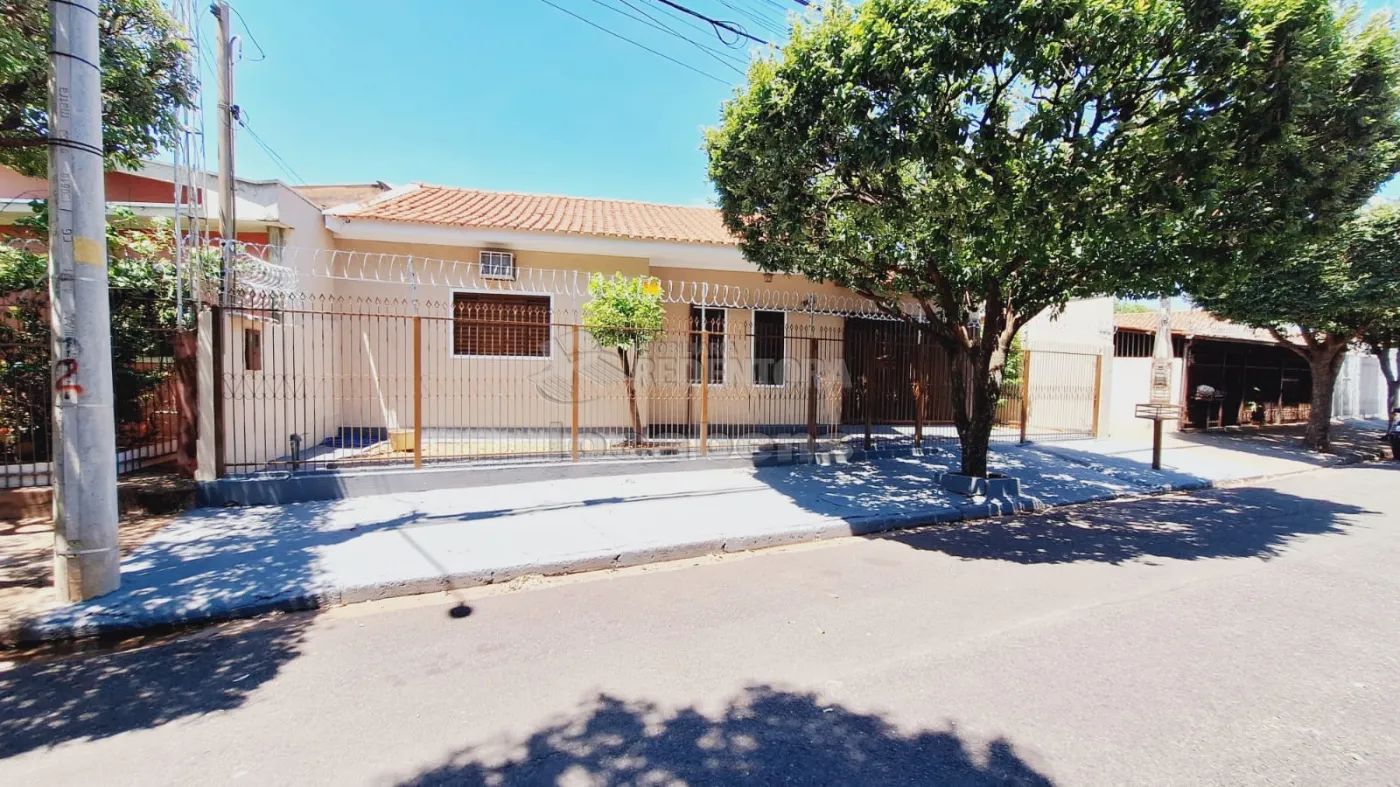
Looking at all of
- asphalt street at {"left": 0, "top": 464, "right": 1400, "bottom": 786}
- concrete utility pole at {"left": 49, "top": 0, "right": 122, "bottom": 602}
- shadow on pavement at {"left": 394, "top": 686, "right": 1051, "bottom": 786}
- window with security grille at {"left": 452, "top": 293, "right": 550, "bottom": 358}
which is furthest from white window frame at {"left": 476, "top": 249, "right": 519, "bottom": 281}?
shadow on pavement at {"left": 394, "top": 686, "right": 1051, "bottom": 786}

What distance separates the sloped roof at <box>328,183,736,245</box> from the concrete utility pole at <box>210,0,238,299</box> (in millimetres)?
1568

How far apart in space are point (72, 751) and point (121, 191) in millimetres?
10631

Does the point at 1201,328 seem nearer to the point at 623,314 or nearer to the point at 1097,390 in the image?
the point at 1097,390

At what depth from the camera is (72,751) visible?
253 centimetres

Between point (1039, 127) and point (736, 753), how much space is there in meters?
5.04

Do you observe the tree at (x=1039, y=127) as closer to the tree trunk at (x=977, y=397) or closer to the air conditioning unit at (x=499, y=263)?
the tree trunk at (x=977, y=397)

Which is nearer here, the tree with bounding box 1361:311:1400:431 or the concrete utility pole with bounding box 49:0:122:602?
the concrete utility pole with bounding box 49:0:122:602

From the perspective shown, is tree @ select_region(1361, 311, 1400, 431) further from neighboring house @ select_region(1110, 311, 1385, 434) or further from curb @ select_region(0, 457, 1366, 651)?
curb @ select_region(0, 457, 1366, 651)

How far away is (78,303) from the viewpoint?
3.73 metres

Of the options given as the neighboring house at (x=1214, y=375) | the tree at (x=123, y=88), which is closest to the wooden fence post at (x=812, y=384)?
the tree at (x=123, y=88)

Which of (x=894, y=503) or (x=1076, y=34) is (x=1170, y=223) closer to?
(x=1076, y=34)

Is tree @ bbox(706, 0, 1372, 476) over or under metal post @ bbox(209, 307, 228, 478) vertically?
over

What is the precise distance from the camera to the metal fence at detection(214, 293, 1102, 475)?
7.05 meters

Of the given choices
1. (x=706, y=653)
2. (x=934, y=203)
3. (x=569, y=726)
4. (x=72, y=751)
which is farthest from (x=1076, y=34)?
(x=72, y=751)
